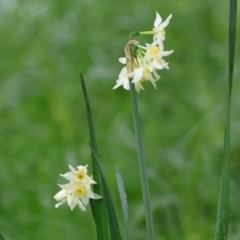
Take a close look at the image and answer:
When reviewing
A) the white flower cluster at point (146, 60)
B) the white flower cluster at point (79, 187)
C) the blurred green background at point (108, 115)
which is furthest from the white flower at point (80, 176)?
the blurred green background at point (108, 115)

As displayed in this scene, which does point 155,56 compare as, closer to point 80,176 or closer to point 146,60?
point 146,60

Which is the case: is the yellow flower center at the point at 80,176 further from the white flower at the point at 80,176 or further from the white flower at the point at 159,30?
the white flower at the point at 159,30

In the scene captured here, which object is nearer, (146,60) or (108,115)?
(146,60)

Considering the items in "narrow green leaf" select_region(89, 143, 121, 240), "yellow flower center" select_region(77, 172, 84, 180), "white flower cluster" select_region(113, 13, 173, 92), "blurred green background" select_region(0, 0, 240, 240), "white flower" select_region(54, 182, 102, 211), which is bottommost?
"narrow green leaf" select_region(89, 143, 121, 240)

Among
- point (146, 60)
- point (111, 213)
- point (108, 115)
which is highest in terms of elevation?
point (108, 115)

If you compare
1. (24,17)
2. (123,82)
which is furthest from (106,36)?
(123,82)

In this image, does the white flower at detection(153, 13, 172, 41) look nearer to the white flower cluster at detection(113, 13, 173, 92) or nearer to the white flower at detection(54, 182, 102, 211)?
the white flower cluster at detection(113, 13, 173, 92)

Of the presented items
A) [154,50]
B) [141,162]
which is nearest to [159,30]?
[154,50]

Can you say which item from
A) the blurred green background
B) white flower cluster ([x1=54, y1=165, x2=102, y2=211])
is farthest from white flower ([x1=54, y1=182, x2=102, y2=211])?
the blurred green background

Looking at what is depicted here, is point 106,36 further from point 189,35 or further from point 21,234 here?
point 21,234
